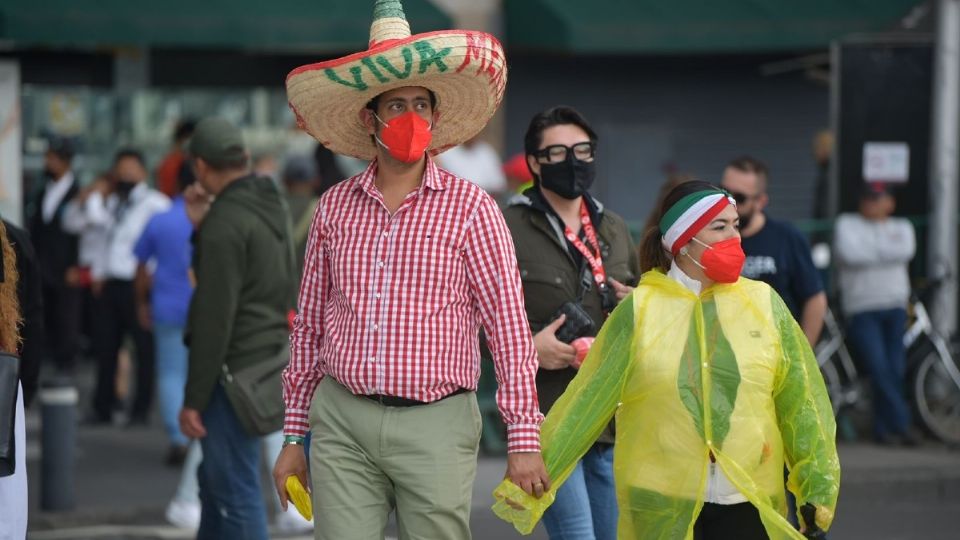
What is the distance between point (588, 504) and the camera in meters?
5.72

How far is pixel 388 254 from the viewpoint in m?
4.77

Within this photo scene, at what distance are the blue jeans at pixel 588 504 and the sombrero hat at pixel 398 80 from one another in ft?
4.29

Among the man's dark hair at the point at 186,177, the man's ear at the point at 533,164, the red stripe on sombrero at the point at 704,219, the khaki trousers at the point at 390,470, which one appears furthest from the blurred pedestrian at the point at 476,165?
the khaki trousers at the point at 390,470

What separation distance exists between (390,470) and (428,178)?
0.86 m

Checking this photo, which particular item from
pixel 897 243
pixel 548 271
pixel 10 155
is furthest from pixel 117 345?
pixel 548 271

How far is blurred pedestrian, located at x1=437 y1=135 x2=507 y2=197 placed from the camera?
46.1 feet

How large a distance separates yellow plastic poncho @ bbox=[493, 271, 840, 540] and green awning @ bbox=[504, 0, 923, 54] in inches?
397

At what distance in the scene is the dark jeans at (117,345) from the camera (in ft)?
40.4

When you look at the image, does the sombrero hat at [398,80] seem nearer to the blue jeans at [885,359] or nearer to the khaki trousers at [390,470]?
the khaki trousers at [390,470]

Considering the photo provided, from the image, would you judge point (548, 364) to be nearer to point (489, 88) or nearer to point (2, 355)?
point (489, 88)

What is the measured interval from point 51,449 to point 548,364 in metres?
4.34

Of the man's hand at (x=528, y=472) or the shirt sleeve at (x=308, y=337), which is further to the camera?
the shirt sleeve at (x=308, y=337)

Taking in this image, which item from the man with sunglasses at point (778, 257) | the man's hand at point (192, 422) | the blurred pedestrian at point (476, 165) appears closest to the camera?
the man's hand at point (192, 422)

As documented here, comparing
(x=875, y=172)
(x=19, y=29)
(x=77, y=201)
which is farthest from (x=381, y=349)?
(x=19, y=29)
